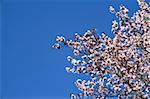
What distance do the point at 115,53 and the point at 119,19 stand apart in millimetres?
1611

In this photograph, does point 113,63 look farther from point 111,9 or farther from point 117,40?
point 111,9

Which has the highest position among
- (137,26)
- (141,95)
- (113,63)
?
(137,26)

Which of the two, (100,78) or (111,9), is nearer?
(100,78)

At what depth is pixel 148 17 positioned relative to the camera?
17.6 metres

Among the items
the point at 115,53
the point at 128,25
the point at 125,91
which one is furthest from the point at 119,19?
the point at 125,91

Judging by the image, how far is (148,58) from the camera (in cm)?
1688

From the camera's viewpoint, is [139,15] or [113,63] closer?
[113,63]

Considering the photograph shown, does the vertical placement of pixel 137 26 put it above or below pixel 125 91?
above

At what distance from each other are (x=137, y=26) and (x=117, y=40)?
1.01 m

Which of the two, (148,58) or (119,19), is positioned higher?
(119,19)

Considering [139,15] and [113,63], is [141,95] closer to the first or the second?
[113,63]

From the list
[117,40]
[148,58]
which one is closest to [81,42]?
[117,40]

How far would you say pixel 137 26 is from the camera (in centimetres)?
1773

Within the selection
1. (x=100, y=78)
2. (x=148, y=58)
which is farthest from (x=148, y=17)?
(x=100, y=78)
